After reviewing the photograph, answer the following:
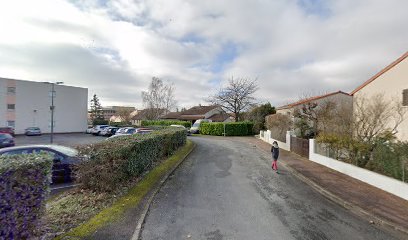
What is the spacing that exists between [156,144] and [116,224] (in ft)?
19.7

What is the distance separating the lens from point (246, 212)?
5.66 m

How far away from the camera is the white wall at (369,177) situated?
716cm

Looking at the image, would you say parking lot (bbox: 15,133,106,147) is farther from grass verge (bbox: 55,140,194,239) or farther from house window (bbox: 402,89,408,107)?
house window (bbox: 402,89,408,107)

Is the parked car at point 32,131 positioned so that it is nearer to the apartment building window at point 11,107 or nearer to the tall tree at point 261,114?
the apartment building window at point 11,107

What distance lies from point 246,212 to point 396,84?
1445cm

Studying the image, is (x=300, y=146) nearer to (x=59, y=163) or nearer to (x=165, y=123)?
(x=59, y=163)

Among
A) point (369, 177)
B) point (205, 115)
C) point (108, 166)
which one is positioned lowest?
point (369, 177)

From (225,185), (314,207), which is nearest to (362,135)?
(314,207)

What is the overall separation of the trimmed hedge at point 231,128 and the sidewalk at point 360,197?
21.6m

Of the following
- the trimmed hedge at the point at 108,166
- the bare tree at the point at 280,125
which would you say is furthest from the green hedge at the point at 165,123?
the trimmed hedge at the point at 108,166

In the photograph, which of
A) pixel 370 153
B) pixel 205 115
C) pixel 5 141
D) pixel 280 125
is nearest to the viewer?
pixel 370 153

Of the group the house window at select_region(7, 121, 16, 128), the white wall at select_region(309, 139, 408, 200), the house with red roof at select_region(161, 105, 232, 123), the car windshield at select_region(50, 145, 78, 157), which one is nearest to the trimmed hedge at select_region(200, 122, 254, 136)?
the house with red roof at select_region(161, 105, 232, 123)

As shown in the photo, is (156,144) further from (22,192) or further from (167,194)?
(22,192)

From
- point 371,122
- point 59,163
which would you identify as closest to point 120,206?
point 59,163
